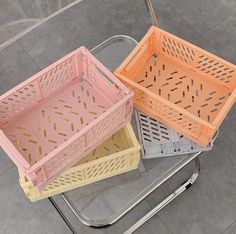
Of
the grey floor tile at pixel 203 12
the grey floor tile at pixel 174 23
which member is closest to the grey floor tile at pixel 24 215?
the grey floor tile at pixel 174 23

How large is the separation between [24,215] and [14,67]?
72cm

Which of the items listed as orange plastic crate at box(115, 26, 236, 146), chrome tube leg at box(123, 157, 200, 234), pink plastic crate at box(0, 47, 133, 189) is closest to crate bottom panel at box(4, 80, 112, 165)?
pink plastic crate at box(0, 47, 133, 189)

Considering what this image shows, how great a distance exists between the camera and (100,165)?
1286 mm

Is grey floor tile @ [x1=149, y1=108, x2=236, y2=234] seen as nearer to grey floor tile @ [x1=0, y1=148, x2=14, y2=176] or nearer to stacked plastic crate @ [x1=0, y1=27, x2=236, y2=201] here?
stacked plastic crate @ [x1=0, y1=27, x2=236, y2=201]

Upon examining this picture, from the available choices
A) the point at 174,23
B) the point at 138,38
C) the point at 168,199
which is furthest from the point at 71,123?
the point at 174,23

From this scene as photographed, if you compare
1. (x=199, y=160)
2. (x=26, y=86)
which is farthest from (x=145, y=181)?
(x=199, y=160)

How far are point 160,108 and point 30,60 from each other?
1026mm

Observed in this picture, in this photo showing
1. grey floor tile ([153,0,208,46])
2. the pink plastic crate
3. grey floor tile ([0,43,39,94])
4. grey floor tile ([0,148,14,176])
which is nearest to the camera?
the pink plastic crate

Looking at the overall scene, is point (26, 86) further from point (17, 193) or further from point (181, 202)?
point (181, 202)

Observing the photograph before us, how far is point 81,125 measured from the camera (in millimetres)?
1362

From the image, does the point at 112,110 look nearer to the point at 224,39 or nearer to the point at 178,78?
the point at 178,78

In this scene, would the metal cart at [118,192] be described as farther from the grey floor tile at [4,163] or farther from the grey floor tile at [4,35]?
the grey floor tile at [4,163]

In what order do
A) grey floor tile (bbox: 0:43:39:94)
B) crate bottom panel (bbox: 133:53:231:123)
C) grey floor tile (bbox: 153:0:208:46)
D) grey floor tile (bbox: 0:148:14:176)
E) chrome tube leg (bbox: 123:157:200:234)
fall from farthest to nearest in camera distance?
grey floor tile (bbox: 153:0:208:46)
grey floor tile (bbox: 0:43:39:94)
grey floor tile (bbox: 0:148:14:176)
chrome tube leg (bbox: 123:157:200:234)
crate bottom panel (bbox: 133:53:231:123)

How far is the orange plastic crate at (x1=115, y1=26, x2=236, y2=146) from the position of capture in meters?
1.35
